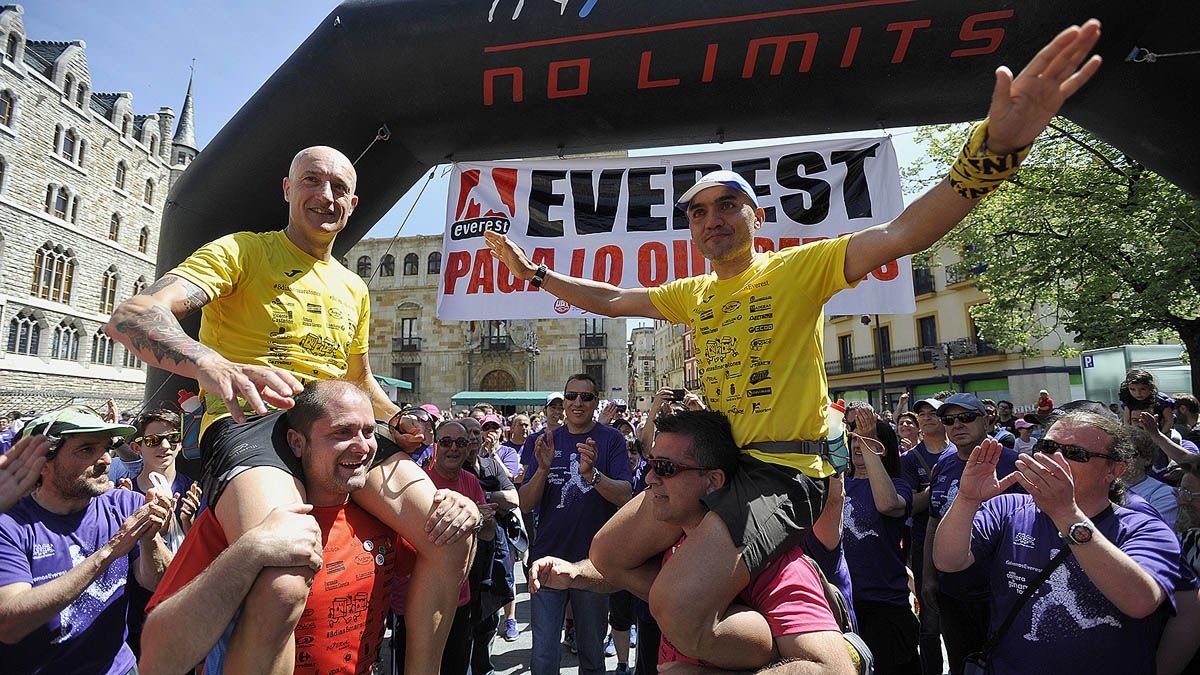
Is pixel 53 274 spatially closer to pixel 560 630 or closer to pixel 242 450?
pixel 560 630

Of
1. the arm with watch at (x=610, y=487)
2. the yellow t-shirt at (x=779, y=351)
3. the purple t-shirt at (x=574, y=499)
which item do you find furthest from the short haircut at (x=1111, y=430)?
the purple t-shirt at (x=574, y=499)

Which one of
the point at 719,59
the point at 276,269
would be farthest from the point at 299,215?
the point at 719,59

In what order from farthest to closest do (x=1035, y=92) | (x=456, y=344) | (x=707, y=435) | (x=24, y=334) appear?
(x=456, y=344)
(x=24, y=334)
(x=707, y=435)
(x=1035, y=92)

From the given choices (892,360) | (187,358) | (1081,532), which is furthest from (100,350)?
(1081,532)

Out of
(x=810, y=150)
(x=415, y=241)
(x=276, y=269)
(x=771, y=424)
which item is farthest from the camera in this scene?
(x=415, y=241)

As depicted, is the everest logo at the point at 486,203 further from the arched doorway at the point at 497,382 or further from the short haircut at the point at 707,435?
the arched doorway at the point at 497,382

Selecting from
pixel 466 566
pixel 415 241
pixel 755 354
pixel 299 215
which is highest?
pixel 415 241

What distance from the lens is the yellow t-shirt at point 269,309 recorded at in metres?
2.57

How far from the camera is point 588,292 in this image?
11.5 ft

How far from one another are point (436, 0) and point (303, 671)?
410 cm

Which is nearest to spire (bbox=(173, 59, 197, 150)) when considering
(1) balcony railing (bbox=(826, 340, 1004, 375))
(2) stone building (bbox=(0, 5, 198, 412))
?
(2) stone building (bbox=(0, 5, 198, 412))

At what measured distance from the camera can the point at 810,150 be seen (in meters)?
5.61

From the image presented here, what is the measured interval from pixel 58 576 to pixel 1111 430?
4910 millimetres

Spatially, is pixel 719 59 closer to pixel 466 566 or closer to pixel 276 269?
pixel 276 269
